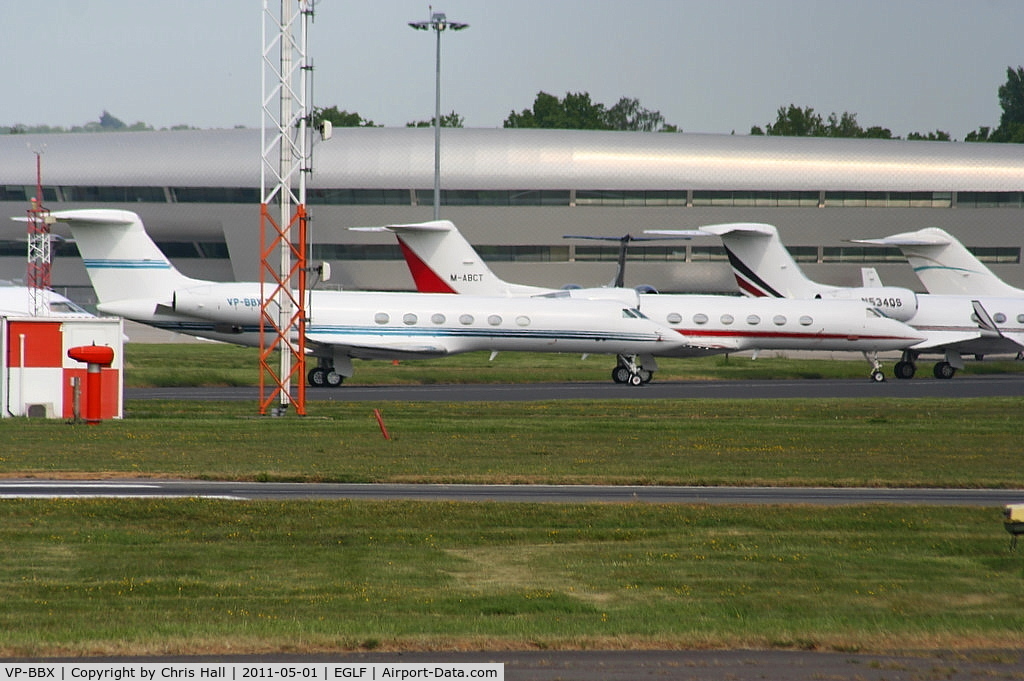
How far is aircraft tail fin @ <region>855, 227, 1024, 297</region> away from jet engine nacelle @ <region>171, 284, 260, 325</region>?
106 feet

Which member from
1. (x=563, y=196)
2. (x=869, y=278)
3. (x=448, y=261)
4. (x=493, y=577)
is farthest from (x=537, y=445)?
(x=563, y=196)

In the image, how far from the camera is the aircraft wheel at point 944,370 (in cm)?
4519

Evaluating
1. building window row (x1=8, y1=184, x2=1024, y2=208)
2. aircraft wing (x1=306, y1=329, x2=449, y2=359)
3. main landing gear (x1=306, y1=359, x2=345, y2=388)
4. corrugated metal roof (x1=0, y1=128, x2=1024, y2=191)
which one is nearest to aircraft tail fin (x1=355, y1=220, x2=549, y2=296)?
aircraft wing (x1=306, y1=329, x2=449, y2=359)

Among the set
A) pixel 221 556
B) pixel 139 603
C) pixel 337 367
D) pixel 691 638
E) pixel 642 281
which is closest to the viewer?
pixel 691 638

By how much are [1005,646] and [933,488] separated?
868cm

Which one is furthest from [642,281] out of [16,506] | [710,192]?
[16,506]

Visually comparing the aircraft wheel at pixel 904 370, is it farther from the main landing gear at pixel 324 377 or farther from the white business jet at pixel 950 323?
the main landing gear at pixel 324 377

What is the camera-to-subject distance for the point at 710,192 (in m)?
81.1

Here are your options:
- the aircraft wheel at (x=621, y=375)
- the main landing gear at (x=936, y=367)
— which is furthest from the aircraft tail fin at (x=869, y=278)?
the aircraft wheel at (x=621, y=375)

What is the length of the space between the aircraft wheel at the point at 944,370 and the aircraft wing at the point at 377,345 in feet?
61.2

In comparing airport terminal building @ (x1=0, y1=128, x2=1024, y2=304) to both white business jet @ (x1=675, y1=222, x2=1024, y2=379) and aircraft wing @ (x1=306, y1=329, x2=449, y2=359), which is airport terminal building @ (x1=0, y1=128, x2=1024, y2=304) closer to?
white business jet @ (x1=675, y1=222, x2=1024, y2=379)

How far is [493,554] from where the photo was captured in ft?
40.2

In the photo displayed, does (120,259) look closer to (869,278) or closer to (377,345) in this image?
(377,345)

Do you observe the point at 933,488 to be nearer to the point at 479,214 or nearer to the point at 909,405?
the point at 909,405
